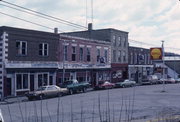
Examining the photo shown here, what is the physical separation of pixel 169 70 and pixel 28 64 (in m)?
62.3

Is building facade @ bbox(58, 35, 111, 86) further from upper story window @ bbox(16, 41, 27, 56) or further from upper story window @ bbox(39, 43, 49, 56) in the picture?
upper story window @ bbox(16, 41, 27, 56)

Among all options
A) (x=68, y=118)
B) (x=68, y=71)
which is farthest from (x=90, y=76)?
(x=68, y=118)

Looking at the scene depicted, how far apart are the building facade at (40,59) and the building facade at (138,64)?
1444cm

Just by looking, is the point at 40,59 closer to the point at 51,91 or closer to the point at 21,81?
the point at 21,81

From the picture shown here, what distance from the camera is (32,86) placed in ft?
116

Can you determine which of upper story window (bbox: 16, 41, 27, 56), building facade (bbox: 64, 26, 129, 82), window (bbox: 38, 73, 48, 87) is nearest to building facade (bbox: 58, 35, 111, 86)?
building facade (bbox: 64, 26, 129, 82)

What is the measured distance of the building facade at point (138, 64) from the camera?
Result: 202 ft

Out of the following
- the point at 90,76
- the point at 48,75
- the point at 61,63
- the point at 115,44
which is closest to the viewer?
the point at 48,75

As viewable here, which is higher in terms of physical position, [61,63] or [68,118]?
[61,63]

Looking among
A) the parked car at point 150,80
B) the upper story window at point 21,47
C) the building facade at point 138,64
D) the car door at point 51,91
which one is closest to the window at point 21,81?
the upper story window at point 21,47

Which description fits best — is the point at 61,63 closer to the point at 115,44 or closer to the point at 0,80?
the point at 0,80

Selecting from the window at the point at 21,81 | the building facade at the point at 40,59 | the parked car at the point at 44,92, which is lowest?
the parked car at the point at 44,92

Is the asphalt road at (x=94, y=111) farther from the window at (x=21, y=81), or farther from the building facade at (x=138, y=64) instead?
the building facade at (x=138, y=64)

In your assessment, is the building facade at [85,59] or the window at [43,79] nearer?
the window at [43,79]
